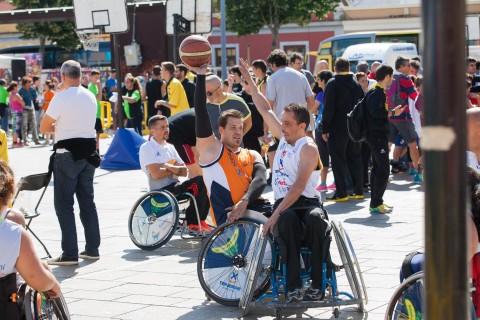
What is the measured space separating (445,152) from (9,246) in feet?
8.42

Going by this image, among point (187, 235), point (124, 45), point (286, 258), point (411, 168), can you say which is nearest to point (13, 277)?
point (286, 258)

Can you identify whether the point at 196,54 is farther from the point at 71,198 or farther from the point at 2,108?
the point at 2,108

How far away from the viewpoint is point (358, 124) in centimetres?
1123

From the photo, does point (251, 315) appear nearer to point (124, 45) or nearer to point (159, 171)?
point (159, 171)

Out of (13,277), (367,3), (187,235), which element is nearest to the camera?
(13,277)

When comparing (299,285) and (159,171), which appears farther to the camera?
Result: (159,171)

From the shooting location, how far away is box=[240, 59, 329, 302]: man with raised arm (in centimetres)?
608

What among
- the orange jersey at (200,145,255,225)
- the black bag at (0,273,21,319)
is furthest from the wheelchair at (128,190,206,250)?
the black bag at (0,273,21,319)

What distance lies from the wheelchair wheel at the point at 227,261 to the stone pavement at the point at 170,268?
0.13 metres

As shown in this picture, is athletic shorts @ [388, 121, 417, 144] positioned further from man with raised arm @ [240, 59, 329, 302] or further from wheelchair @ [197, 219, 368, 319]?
wheelchair @ [197, 219, 368, 319]

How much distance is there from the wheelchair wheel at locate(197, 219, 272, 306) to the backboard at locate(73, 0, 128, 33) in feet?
34.4

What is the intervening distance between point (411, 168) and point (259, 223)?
26.8ft

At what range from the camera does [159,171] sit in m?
9.13

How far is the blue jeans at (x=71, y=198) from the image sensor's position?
826cm
